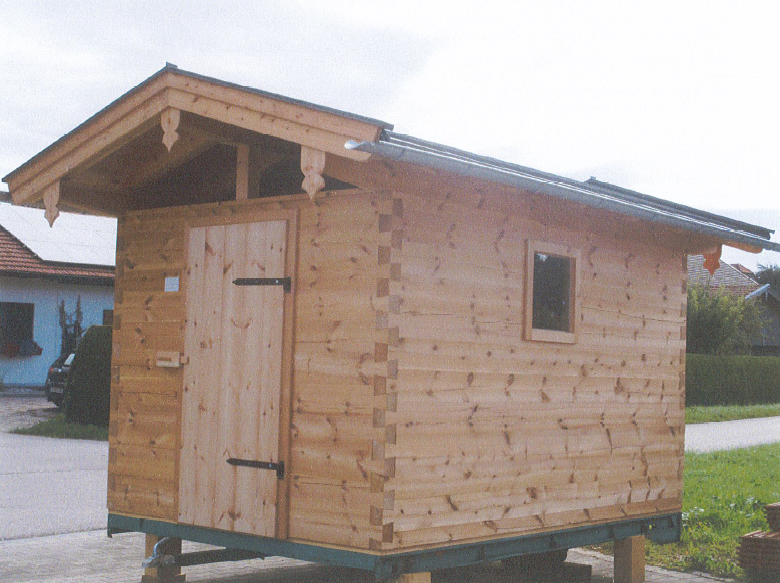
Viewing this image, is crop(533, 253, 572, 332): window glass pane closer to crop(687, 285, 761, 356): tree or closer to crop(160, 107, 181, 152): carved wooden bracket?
crop(160, 107, 181, 152): carved wooden bracket

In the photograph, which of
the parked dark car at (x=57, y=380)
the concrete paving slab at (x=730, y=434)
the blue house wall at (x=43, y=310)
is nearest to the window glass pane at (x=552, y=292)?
the concrete paving slab at (x=730, y=434)

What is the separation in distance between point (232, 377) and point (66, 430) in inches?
484

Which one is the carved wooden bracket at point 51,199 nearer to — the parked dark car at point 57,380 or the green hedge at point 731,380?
the parked dark car at point 57,380

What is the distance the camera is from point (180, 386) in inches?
296

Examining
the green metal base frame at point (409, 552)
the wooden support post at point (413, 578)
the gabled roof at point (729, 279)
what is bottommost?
the wooden support post at point (413, 578)

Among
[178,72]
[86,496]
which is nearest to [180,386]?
[178,72]

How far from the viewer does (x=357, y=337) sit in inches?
256

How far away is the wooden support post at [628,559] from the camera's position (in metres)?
8.56

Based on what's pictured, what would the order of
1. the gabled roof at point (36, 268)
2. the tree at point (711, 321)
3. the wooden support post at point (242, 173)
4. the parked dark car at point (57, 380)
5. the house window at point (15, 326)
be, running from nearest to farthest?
the wooden support post at point (242, 173) < the parked dark car at point (57, 380) < the gabled roof at point (36, 268) < the house window at point (15, 326) < the tree at point (711, 321)

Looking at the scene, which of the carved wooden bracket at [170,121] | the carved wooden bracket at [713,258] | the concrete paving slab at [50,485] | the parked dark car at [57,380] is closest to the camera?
the carved wooden bracket at [170,121]

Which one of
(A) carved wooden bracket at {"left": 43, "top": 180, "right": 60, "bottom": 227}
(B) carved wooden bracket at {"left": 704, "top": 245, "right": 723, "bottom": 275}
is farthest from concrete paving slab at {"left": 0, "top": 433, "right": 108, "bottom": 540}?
(B) carved wooden bracket at {"left": 704, "top": 245, "right": 723, "bottom": 275}

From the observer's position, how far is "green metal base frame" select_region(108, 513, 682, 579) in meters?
6.36

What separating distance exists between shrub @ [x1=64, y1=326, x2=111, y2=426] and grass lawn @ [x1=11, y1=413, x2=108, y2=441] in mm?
260

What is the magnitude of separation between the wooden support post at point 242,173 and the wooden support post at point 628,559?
14.1 feet
